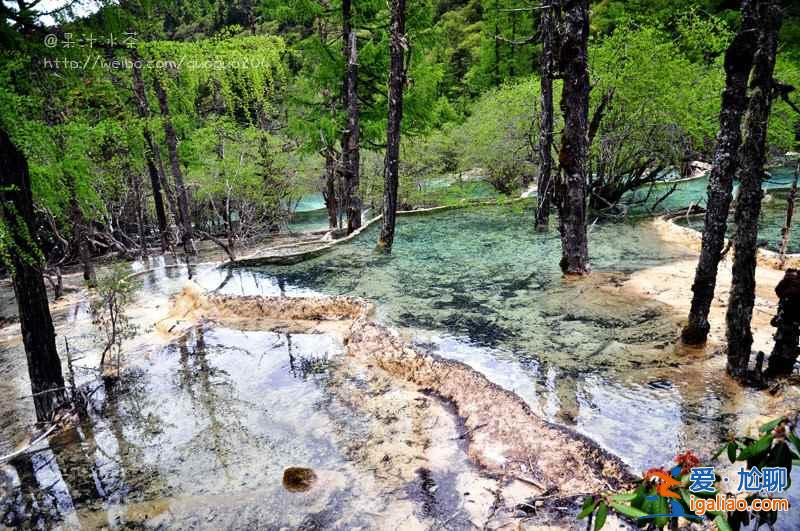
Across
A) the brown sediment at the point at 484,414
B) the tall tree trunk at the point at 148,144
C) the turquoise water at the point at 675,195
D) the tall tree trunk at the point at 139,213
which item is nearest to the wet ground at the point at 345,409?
the brown sediment at the point at 484,414

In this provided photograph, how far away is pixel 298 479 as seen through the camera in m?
4.96

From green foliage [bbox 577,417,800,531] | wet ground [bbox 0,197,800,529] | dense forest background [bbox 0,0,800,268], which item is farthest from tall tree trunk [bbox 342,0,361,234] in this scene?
green foliage [bbox 577,417,800,531]

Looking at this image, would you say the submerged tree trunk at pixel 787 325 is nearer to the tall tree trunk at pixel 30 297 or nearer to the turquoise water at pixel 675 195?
the tall tree trunk at pixel 30 297

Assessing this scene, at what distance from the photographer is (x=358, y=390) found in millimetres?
6738

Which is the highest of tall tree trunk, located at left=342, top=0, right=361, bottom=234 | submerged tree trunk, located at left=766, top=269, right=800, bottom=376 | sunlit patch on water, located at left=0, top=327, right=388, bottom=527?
tall tree trunk, located at left=342, top=0, right=361, bottom=234

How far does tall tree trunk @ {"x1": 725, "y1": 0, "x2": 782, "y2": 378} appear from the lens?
469 cm

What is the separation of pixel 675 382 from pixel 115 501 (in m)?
6.45

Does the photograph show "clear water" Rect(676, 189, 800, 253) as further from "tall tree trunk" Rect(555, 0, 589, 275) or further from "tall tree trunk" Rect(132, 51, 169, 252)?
"tall tree trunk" Rect(132, 51, 169, 252)

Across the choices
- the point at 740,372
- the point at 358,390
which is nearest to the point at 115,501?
the point at 358,390

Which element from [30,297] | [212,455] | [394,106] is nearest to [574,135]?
[394,106]

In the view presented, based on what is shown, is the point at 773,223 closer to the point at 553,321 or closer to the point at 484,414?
the point at 553,321

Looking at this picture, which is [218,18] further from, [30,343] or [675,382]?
[675,382]

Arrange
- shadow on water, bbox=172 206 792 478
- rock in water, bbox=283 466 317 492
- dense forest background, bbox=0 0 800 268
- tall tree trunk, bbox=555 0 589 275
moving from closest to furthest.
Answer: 1. rock in water, bbox=283 466 317 492
2. shadow on water, bbox=172 206 792 478
3. dense forest background, bbox=0 0 800 268
4. tall tree trunk, bbox=555 0 589 275

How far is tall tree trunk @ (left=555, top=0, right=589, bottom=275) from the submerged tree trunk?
14.3 ft
